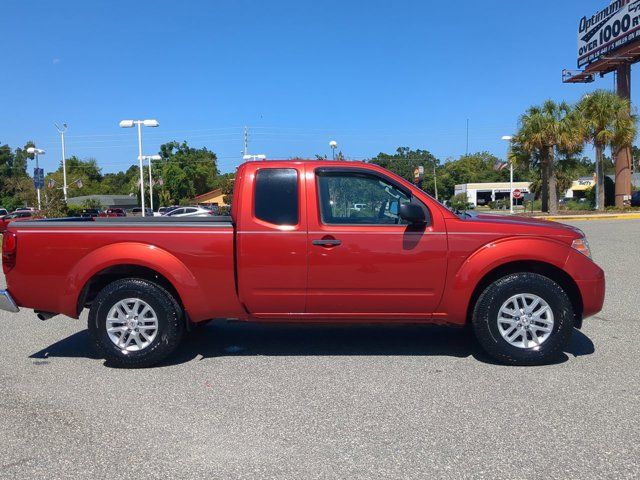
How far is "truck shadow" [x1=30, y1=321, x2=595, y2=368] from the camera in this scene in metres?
5.82

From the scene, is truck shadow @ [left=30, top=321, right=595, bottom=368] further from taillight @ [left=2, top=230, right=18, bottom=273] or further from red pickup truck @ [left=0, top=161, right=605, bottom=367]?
taillight @ [left=2, top=230, right=18, bottom=273]

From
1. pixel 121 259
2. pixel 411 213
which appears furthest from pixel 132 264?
pixel 411 213

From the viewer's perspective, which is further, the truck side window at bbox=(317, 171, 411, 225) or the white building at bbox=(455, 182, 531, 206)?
the white building at bbox=(455, 182, 531, 206)

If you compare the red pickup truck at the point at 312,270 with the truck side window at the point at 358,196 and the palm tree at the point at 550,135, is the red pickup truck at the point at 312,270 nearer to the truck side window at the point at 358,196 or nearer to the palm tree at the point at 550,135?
the truck side window at the point at 358,196

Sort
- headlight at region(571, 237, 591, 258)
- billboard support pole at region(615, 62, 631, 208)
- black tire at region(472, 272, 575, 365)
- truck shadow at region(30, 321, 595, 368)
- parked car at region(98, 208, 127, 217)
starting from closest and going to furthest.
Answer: black tire at region(472, 272, 575, 365) → headlight at region(571, 237, 591, 258) → truck shadow at region(30, 321, 595, 368) → billboard support pole at region(615, 62, 631, 208) → parked car at region(98, 208, 127, 217)

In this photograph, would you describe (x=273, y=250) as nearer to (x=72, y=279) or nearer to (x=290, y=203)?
(x=290, y=203)

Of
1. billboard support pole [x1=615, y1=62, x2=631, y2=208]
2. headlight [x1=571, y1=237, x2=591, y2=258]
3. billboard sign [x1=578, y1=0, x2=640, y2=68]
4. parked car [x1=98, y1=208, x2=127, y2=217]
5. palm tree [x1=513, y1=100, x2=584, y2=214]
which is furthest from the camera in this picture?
parked car [x1=98, y1=208, x2=127, y2=217]

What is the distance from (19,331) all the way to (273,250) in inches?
152

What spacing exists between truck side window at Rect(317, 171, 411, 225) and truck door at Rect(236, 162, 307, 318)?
0.27 metres

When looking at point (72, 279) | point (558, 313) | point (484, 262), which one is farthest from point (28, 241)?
point (558, 313)

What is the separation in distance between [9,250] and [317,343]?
3.25 m

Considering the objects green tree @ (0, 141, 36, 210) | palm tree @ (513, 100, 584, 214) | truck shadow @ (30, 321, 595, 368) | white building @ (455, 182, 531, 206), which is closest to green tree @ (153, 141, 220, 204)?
green tree @ (0, 141, 36, 210)

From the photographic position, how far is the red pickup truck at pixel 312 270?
205 inches

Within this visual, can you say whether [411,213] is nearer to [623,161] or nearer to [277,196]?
[277,196]
